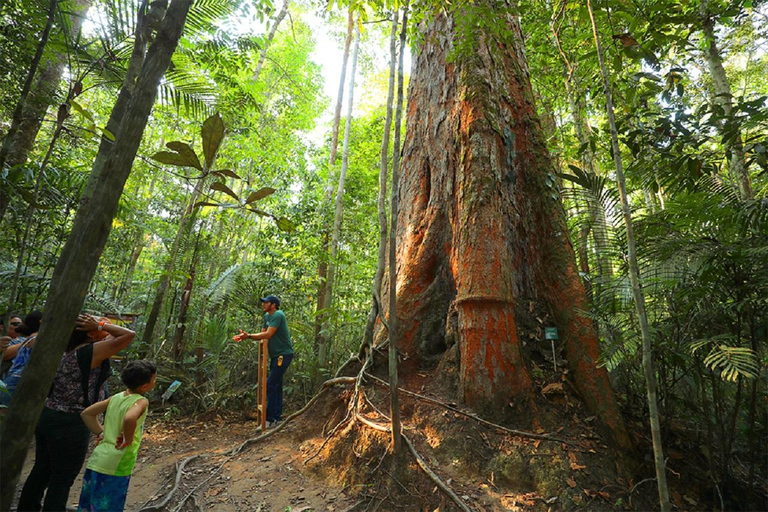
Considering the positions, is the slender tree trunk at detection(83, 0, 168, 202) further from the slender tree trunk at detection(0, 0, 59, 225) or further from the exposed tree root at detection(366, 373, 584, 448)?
the exposed tree root at detection(366, 373, 584, 448)

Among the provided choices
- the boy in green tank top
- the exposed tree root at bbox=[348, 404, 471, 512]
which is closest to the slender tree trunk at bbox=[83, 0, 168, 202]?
the boy in green tank top

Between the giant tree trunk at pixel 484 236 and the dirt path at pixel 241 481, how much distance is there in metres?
1.43

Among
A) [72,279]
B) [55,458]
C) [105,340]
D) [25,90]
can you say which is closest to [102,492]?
[55,458]

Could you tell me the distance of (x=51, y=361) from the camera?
1.20m

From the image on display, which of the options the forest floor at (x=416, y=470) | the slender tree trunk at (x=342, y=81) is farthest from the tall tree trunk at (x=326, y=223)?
the forest floor at (x=416, y=470)

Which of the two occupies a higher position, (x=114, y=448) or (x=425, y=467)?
(x=114, y=448)

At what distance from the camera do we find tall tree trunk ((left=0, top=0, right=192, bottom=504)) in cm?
114

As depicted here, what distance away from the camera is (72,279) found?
1.22 meters

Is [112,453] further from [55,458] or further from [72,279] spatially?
[72,279]

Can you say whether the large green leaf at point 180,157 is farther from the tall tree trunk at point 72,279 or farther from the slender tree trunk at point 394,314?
the slender tree trunk at point 394,314

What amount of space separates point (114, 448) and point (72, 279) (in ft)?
6.17

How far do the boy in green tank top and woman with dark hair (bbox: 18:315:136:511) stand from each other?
0.62ft

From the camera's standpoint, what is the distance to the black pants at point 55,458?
2.58m

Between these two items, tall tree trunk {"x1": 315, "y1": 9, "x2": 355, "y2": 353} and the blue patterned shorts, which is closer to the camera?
the blue patterned shorts
